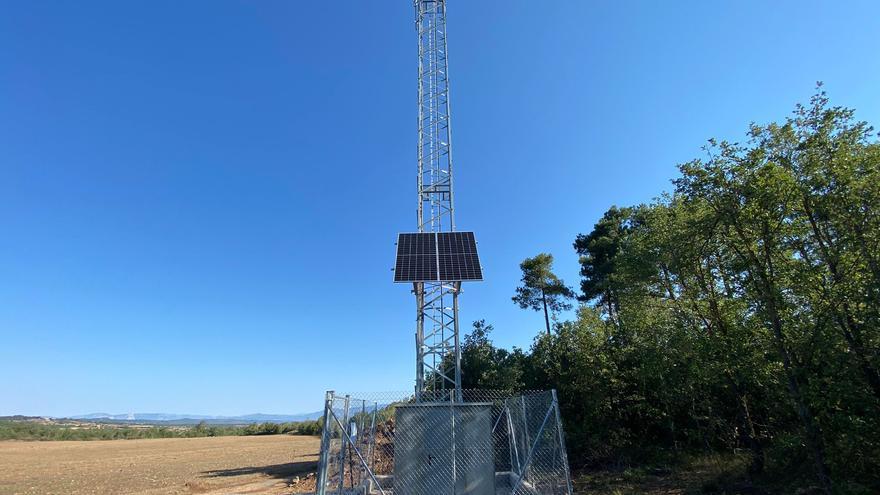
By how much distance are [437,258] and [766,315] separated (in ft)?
29.1

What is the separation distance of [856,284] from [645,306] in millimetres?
7265

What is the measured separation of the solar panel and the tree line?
548cm

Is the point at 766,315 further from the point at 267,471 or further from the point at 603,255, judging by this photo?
the point at 267,471

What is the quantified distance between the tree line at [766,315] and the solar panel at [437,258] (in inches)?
216

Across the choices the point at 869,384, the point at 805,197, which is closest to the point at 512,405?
the point at 869,384

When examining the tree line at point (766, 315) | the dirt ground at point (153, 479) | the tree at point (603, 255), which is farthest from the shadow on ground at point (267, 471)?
the tree at point (603, 255)

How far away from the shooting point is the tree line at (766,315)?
7.21 metres

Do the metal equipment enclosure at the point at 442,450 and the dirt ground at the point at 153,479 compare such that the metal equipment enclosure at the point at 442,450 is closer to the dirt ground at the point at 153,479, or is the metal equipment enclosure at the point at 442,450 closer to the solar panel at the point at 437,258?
the solar panel at the point at 437,258

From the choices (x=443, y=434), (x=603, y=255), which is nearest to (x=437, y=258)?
(x=443, y=434)

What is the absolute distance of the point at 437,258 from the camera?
14.2 meters

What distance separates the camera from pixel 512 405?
12359mm

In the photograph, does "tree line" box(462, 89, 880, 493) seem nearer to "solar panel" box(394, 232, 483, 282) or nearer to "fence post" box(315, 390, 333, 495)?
"solar panel" box(394, 232, 483, 282)

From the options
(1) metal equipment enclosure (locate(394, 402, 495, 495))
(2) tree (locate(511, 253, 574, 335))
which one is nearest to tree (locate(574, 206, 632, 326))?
(2) tree (locate(511, 253, 574, 335))

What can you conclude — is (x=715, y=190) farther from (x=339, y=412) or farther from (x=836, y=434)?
(x=339, y=412)
